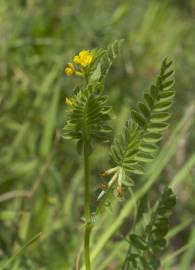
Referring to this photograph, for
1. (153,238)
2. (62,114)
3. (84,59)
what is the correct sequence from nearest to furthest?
(84,59), (153,238), (62,114)

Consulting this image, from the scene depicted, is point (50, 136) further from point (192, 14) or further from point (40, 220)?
point (192, 14)

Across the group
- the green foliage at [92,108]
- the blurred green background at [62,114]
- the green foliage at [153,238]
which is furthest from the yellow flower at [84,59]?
the blurred green background at [62,114]

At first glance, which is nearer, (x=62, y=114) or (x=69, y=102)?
(x=69, y=102)

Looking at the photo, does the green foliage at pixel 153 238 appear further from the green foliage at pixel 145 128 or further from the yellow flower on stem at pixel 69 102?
the yellow flower on stem at pixel 69 102

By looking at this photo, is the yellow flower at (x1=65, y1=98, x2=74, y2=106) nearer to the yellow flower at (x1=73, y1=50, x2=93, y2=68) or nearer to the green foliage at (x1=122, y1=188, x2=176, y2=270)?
the yellow flower at (x1=73, y1=50, x2=93, y2=68)

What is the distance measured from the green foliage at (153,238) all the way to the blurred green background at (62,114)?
169mm

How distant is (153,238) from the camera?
1016 millimetres

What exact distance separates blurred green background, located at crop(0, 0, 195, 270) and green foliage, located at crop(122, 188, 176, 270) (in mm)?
169

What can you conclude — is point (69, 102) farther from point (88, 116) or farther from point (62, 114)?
point (62, 114)

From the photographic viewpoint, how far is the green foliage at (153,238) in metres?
1.00

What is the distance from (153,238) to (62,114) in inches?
39.5

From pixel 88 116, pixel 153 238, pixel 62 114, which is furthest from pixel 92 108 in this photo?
pixel 62 114

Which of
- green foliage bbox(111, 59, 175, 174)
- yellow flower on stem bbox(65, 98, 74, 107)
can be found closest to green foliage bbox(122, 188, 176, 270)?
green foliage bbox(111, 59, 175, 174)

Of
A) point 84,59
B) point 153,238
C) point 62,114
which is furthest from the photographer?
point 62,114
